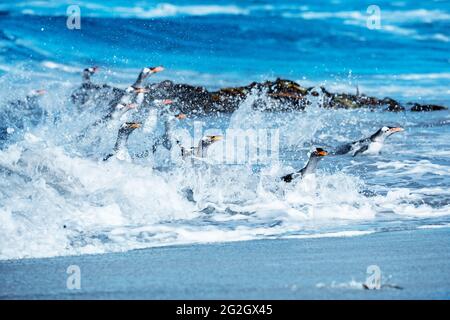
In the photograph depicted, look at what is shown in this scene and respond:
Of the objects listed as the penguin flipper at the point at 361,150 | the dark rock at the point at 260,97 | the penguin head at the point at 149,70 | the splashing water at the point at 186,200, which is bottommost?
the splashing water at the point at 186,200

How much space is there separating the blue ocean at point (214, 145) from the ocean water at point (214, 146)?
0.02 m

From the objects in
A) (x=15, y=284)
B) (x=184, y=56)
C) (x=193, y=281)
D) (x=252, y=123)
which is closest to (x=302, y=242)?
(x=193, y=281)

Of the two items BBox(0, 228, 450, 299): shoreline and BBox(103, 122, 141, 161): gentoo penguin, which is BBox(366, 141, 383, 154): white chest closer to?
BBox(103, 122, 141, 161): gentoo penguin

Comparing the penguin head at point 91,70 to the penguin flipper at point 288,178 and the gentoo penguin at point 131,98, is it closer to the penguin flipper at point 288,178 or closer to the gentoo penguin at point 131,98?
the gentoo penguin at point 131,98

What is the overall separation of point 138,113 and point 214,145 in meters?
2.18

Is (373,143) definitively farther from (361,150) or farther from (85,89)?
(85,89)

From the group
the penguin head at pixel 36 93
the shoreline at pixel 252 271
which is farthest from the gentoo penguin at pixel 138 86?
the shoreline at pixel 252 271

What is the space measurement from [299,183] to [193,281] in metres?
3.65

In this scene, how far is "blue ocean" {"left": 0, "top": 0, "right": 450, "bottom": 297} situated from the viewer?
6914 millimetres

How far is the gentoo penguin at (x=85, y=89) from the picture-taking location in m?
13.6

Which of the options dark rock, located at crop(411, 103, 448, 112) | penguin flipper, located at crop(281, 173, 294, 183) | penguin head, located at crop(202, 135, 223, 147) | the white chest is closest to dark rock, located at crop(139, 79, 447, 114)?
dark rock, located at crop(411, 103, 448, 112)

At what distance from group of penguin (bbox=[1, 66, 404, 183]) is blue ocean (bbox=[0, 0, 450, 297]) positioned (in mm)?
149

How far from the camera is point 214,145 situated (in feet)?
37.3

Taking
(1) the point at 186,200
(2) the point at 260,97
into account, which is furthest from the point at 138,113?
(1) the point at 186,200
